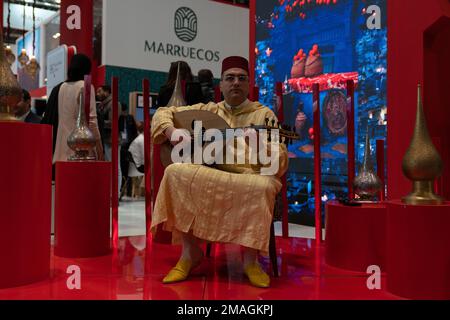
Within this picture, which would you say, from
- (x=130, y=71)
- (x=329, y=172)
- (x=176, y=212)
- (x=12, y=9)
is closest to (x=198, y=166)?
(x=176, y=212)

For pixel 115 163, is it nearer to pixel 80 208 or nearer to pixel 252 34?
pixel 80 208

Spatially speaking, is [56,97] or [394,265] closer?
[394,265]

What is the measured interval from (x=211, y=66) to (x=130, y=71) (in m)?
2.00

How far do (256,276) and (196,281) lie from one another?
1.09ft

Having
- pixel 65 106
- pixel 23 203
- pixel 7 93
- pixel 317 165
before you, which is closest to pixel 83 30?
pixel 65 106

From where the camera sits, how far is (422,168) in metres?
2.16

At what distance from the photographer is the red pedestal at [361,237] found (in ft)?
9.21

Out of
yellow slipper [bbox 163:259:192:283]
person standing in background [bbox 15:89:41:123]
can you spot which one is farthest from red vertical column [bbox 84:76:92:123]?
yellow slipper [bbox 163:259:192:283]

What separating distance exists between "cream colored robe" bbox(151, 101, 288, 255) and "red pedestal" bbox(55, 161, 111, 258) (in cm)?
80

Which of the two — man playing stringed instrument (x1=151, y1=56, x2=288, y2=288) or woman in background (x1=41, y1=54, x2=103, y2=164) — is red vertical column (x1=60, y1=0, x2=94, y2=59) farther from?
man playing stringed instrument (x1=151, y1=56, x2=288, y2=288)

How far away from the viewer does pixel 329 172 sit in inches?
197

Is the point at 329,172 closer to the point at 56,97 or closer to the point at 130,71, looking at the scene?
the point at 56,97

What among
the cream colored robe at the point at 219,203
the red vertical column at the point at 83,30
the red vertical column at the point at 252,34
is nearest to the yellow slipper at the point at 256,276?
the cream colored robe at the point at 219,203

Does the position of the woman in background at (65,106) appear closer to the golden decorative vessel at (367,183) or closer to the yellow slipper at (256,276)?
the yellow slipper at (256,276)
